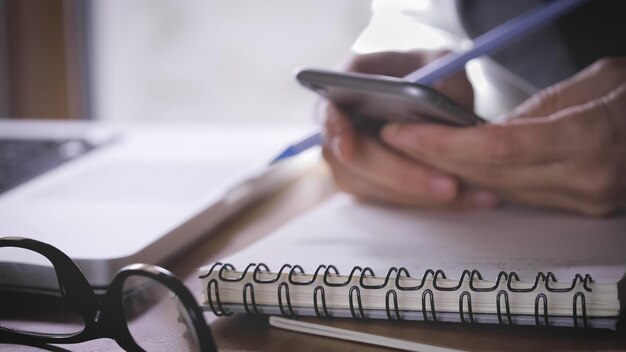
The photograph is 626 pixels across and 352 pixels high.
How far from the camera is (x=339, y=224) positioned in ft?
1.99

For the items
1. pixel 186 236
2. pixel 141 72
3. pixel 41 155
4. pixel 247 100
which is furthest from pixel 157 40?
pixel 186 236

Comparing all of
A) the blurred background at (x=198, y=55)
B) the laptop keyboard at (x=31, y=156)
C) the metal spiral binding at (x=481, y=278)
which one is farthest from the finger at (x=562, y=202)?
the blurred background at (x=198, y=55)

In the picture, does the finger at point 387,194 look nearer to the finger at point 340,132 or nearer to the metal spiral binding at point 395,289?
the finger at point 340,132

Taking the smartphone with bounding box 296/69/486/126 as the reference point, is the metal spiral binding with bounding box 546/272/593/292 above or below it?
below

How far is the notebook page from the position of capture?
459mm

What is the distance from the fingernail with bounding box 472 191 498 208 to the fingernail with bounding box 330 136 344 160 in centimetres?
14

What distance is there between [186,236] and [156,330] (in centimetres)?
15

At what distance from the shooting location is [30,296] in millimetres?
502

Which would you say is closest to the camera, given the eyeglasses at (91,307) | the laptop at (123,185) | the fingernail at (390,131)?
the eyeglasses at (91,307)

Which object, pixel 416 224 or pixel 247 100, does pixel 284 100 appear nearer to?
pixel 247 100

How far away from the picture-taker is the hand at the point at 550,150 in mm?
572

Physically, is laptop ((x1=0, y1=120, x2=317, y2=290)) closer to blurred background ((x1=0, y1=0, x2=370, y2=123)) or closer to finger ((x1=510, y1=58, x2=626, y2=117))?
finger ((x1=510, y1=58, x2=626, y2=117))

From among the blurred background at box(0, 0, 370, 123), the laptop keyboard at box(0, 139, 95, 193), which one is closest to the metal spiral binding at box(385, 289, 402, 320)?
the laptop keyboard at box(0, 139, 95, 193)

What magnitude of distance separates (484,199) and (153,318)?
0.34m
